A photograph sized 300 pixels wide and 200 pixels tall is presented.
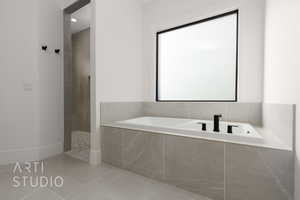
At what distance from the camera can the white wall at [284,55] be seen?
1.01 m

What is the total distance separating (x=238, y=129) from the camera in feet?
5.83

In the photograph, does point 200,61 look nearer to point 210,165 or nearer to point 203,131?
point 203,131

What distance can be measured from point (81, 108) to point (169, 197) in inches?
131

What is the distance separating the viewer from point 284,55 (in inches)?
48.1

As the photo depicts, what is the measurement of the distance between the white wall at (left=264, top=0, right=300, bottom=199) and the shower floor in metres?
2.36

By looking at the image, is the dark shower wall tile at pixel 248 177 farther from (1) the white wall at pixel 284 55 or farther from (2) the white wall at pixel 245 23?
(2) the white wall at pixel 245 23

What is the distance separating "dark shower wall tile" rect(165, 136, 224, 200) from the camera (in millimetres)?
1291

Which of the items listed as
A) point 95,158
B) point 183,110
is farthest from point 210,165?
point 95,158

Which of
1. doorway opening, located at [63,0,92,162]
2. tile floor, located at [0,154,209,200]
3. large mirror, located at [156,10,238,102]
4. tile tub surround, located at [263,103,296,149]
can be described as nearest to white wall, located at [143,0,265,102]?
large mirror, located at [156,10,238,102]

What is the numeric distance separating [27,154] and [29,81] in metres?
1.02

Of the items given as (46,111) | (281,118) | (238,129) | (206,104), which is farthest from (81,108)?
(281,118)

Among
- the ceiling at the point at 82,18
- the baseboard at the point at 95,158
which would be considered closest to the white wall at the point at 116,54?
the baseboard at the point at 95,158

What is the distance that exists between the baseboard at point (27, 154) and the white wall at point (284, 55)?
2830 millimetres

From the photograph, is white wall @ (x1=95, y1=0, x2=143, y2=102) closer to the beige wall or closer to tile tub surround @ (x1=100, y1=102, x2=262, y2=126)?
tile tub surround @ (x1=100, y1=102, x2=262, y2=126)
